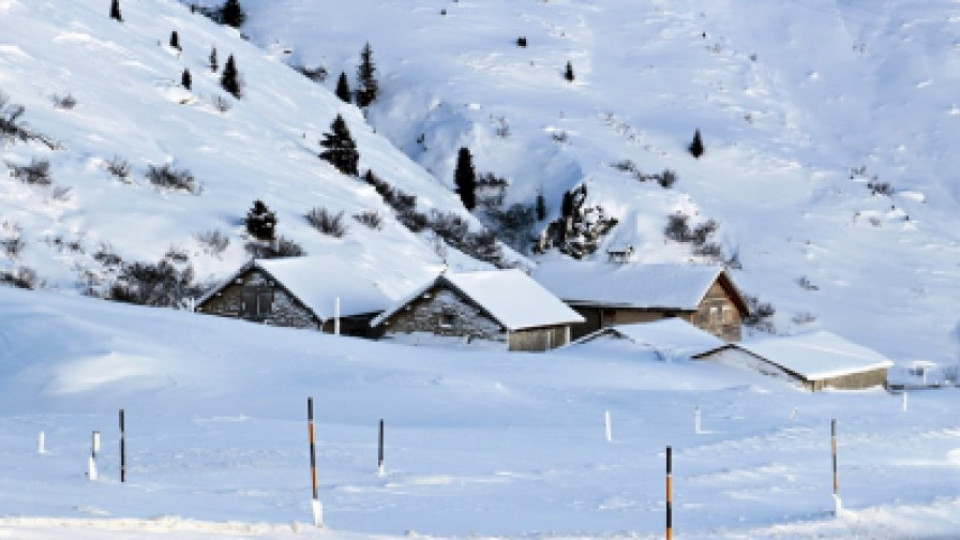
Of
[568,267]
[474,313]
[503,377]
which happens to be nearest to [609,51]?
[568,267]

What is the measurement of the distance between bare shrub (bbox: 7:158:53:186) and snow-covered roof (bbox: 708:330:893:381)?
28.2 meters

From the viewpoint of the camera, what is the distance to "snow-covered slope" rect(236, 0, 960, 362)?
74.3 meters

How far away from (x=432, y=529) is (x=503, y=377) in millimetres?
20554

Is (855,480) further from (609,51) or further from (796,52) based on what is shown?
(796,52)

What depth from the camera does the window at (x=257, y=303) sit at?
162 feet

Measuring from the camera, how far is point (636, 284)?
194 feet

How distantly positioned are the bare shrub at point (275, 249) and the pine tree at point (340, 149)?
13.8 metres

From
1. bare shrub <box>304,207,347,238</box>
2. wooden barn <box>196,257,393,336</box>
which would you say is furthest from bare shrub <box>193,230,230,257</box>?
wooden barn <box>196,257,393,336</box>

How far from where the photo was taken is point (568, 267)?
63.0 meters

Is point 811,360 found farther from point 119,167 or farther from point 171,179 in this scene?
point 119,167

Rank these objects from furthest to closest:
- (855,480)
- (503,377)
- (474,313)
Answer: (474,313), (503,377), (855,480)

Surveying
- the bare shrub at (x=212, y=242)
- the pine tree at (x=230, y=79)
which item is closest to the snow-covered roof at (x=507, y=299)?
the bare shrub at (x=212, y=242)

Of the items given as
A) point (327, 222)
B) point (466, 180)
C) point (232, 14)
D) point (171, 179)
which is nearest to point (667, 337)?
point (327, 222)

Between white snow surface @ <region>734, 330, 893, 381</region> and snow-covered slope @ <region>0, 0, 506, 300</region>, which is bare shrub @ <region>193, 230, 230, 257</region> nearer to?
snow-covered slope @ <region>0, 0, 506, 300</region>
